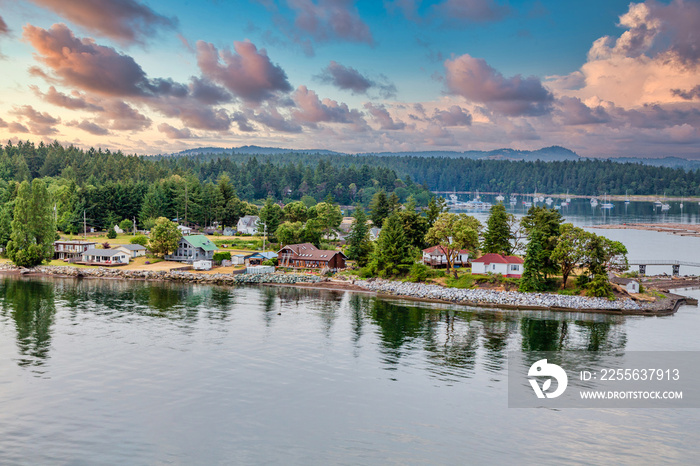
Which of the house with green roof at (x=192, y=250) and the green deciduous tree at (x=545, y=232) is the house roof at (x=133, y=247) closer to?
the house with green roof at (x=192, y=250)

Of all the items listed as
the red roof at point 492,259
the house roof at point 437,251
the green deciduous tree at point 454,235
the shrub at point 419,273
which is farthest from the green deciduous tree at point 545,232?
the shrub at point 419,273

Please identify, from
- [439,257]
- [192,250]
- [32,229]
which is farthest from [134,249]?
[439,257]

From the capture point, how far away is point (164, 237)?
7631 centimetres

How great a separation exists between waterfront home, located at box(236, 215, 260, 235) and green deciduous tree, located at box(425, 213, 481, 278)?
151 ft

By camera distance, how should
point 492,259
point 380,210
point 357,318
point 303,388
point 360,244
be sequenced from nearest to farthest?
point 303,388
point 357,318
point 492,259
point 360,244
point 380,210

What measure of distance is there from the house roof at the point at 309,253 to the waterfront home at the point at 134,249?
21.4 metres

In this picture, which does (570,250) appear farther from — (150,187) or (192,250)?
(150,187)

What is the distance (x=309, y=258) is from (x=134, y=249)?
85.4ft

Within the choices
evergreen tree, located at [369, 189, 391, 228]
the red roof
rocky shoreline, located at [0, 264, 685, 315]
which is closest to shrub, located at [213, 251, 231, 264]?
rocky shoreline, located at [0, 264, 685, 315]

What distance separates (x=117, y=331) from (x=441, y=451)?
Result: 28119 mm

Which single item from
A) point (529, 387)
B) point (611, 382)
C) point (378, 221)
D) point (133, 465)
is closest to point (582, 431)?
point (529, 387)

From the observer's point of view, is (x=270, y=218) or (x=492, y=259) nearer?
(x=492, y=259)

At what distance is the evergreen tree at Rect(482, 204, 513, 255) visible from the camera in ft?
216

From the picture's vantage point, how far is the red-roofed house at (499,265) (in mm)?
59625
